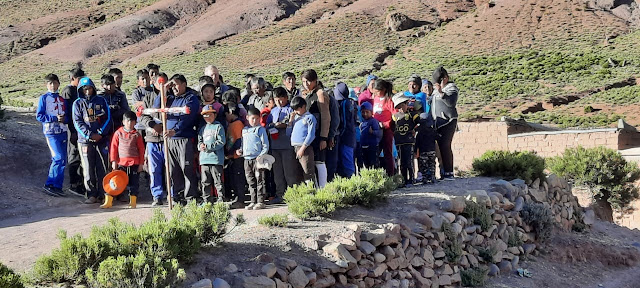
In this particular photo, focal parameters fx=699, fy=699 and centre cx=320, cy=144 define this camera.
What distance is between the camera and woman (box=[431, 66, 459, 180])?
1095 centimetres

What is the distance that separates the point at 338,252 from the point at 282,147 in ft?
9.72

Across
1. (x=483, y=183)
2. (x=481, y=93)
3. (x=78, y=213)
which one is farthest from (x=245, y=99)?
(x=481, y=93)

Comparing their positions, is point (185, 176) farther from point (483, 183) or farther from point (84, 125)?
point (483, 183)

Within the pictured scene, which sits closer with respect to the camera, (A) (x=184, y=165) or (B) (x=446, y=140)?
(A) (x=184, y=165)

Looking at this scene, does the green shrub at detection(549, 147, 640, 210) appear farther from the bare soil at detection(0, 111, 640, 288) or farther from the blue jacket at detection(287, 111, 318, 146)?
the blue jacket at detection(287, 111, 318, 146)

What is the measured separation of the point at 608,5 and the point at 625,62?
78.7ft

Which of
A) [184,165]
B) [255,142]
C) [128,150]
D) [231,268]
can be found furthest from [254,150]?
[231,268]

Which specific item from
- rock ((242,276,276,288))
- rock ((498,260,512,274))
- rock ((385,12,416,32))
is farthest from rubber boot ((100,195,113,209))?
rock ((385,12,416,32))

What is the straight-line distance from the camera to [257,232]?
6.95 meters

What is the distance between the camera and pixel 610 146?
65.9 feet

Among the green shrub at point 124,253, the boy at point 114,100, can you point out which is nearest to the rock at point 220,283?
the green shrub at point 124,253

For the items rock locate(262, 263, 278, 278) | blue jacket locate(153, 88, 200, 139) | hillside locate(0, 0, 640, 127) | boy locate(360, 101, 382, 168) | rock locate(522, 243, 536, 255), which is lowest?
rock locate(522, 243, 536, 255)

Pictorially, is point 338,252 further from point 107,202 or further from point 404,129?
point 107,202

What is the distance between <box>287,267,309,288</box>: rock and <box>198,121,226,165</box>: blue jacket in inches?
135
